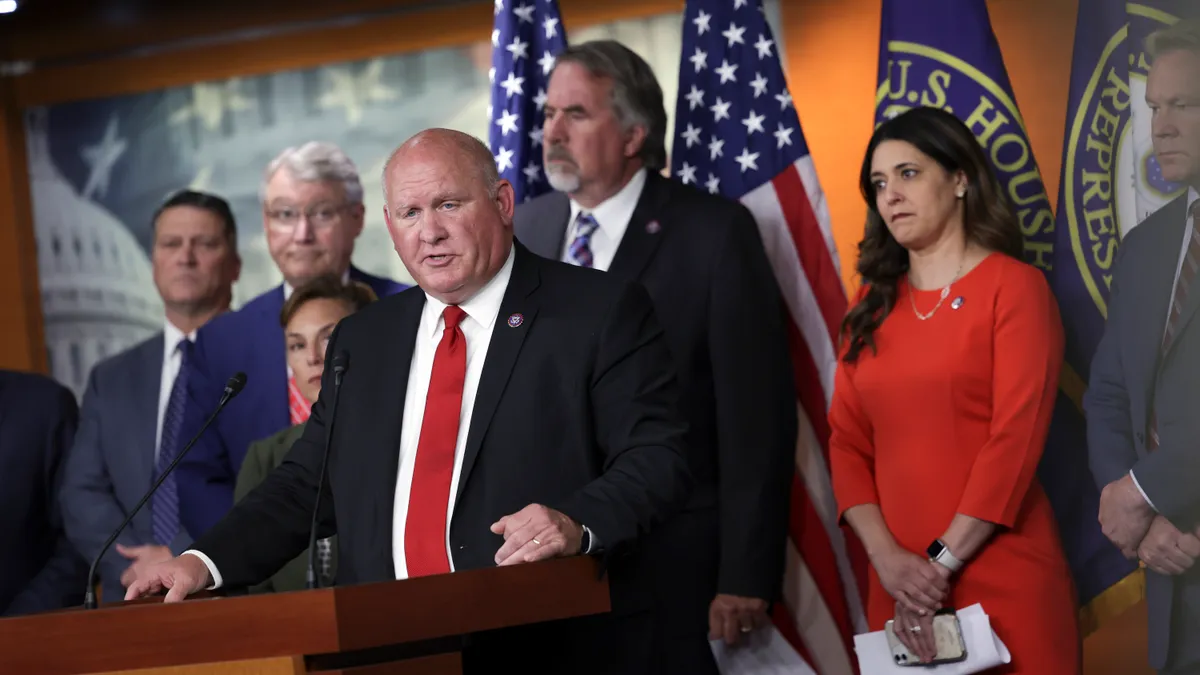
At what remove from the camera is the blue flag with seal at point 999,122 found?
3680 millimetres

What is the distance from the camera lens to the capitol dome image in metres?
5.94

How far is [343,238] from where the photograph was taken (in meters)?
4.79

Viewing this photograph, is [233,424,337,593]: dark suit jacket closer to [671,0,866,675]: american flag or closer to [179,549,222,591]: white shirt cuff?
[179,549,222,591]: white shirt cuff

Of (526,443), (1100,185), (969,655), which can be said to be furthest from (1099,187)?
(526,443)

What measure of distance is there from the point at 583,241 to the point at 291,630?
89.0 inches

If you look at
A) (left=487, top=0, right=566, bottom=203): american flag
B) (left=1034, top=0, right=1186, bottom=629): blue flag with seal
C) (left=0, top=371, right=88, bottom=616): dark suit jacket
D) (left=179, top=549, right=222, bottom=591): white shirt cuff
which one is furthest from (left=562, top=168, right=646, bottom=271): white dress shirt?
(left=0, top=371, right=88, bottom=616): dark suit jacket

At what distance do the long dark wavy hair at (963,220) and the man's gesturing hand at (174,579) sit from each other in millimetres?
1823

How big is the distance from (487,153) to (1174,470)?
170 cm

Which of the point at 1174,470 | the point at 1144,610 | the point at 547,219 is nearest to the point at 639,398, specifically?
the point at 1174,470

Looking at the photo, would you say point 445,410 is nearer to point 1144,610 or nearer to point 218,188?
A: point 1144,610

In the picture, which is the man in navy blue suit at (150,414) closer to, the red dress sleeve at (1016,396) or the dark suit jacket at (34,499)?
the dark suit jacket at (34,499)

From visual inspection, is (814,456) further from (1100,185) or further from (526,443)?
(526,443)

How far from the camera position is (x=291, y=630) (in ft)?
6.13

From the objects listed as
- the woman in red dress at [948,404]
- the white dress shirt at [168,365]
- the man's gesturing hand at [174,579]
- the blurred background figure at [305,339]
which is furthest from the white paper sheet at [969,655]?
the white dress shirt at [168,365]
